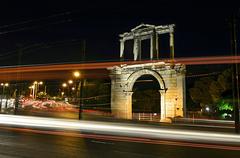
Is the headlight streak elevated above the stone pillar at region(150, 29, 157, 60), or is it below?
below

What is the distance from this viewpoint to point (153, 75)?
4603cm

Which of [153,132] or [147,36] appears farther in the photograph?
[147,36]

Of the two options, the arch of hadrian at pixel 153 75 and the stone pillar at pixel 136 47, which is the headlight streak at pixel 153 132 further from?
the stone pillar at pixel 136 47

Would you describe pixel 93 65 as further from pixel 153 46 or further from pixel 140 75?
pixel 153 46

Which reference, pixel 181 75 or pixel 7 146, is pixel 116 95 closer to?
pixel 181 75

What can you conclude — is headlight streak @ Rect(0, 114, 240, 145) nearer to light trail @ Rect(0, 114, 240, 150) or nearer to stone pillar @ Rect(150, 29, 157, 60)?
light trail @ Rect(0, 114, 240, 150)

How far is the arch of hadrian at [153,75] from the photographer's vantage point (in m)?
42.7

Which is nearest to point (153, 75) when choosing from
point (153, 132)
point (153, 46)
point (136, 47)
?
point (153, 46)

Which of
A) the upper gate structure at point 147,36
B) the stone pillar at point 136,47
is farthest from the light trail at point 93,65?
the stone pillar at point 136,47

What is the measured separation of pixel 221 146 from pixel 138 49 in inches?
1527

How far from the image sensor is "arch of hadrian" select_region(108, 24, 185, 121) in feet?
140

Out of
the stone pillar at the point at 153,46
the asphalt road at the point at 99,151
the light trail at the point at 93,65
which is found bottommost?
the asphalt road at the point at 99,151

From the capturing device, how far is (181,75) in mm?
43188

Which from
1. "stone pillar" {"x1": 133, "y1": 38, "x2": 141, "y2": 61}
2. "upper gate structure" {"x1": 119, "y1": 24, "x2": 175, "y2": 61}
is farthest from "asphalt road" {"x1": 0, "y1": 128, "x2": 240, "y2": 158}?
"stone pillar" {"x1": 133, "y1": 38, "x2": 141, "y2": 61}
